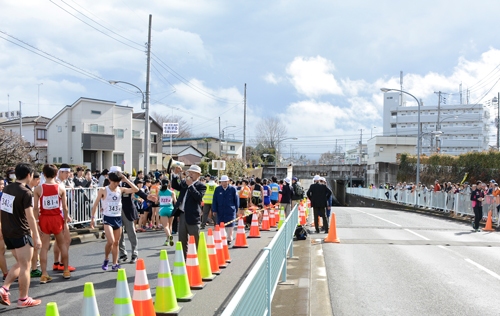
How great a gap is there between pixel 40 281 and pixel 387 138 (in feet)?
214

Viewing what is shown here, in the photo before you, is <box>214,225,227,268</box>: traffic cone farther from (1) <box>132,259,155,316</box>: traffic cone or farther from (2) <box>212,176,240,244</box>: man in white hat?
(1) <box>132,259,155,316</box>: traffic cone

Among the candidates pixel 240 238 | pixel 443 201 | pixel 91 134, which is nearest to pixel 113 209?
pixel 240 238

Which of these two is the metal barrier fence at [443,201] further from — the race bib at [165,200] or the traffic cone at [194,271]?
the traffic cone at [194,271]

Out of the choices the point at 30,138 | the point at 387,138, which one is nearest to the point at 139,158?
the point at 30,138

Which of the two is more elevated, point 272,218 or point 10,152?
point 10,152

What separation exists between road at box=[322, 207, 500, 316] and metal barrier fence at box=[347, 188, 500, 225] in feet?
17.7

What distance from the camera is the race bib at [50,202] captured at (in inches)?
258

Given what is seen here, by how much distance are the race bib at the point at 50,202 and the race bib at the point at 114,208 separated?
40.1 inches

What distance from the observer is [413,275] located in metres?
7.68

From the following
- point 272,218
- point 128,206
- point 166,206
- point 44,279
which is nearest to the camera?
point 44,279

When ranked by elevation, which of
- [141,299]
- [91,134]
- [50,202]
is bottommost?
[141,299]

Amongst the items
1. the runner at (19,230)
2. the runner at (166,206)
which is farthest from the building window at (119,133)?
the runner at (19,230)

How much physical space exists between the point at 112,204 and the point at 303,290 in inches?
150

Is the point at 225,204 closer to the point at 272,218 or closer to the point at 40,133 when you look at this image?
the point at 272,218
